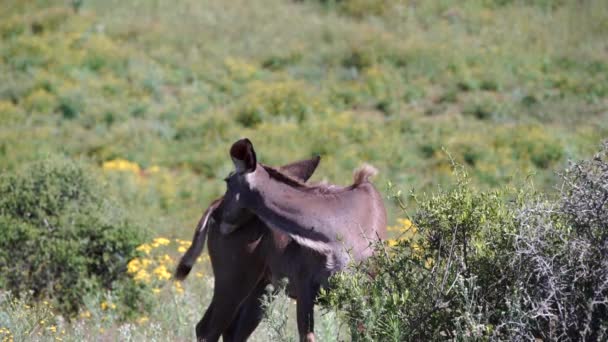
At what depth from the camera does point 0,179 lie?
12.0 m

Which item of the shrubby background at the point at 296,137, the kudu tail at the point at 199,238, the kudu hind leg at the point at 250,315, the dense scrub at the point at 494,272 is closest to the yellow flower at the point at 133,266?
the shrubby background at the point at 296,137

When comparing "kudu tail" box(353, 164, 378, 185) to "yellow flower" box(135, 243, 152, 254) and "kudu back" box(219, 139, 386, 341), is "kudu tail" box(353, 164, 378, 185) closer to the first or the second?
"kudu back" box(219, 139, 386, 341)

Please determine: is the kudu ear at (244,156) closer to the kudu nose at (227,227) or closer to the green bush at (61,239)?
the kudu nose at (227,227)

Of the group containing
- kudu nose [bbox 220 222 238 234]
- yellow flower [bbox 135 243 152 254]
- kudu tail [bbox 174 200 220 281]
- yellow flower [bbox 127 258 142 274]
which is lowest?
yellow flower [bbox 127 258 142 274]

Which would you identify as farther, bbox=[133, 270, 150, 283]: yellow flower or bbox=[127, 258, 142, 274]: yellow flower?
bbox=[127, 258, 142, 274]: yellow flower

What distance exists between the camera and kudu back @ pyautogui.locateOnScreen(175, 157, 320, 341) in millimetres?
7875

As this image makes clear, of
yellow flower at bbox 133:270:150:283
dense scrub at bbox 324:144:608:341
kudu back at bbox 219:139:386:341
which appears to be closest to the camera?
dense scrub at bbox 324:144:608:341

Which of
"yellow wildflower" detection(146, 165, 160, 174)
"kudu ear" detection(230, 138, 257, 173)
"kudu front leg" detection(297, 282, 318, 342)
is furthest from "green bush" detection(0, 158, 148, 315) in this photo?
"yellow wildflower" detection(146, 165, 160, 174)

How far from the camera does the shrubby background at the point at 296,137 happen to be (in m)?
A: 5.83

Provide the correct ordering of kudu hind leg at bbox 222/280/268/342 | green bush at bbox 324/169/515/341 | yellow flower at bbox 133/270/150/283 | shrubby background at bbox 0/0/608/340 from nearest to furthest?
green bush at bbox 324/169/515/341, shrubby background at bbox 0/0/608/340, kudu hind leg at bbox 222/280/268/342, yellow flower at bbox 133/270/150/283

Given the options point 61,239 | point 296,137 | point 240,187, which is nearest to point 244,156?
point 240,187

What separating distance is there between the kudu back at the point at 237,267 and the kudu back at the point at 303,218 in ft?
0.42

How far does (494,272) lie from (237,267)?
2.70 m

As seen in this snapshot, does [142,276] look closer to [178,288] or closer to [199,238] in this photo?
[178,288]
